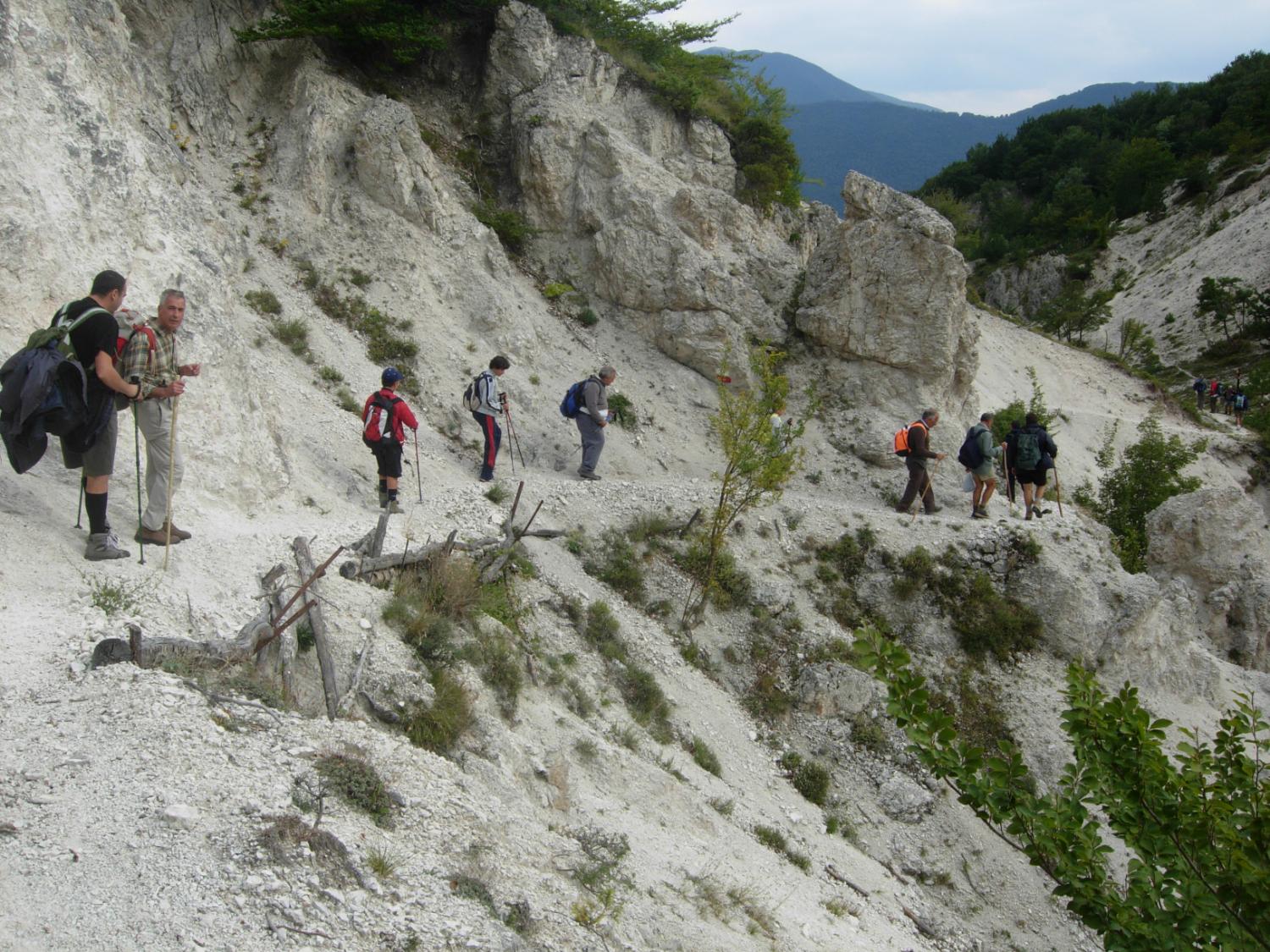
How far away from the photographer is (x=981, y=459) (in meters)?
15.4

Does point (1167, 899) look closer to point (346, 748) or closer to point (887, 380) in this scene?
point (346, 748)

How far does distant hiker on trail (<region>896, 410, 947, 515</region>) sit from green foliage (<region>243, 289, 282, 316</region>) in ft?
38.8

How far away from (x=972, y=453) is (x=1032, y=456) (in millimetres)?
1110

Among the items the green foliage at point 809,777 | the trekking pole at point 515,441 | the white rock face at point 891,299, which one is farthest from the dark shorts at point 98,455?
the white rock face at point 891,299

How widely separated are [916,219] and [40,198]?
16944 millimetres

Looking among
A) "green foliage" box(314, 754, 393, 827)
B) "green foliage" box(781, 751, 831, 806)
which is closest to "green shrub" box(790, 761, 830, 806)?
"green foliage" box(781, 751, 831, 806)

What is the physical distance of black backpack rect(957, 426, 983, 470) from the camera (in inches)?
606

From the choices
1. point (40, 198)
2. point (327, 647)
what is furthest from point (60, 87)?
point (327, 647)

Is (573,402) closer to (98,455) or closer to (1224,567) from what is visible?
(98,455)

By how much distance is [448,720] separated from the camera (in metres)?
7.10

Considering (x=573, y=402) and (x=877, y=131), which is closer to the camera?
(x=573, y=402)

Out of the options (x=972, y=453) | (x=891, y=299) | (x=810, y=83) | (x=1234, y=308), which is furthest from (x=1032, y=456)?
(x=810, y=83)

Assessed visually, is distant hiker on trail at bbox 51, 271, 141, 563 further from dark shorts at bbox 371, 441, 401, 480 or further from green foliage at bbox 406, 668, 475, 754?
dark shorts at bbox 371, 441, 401, 480

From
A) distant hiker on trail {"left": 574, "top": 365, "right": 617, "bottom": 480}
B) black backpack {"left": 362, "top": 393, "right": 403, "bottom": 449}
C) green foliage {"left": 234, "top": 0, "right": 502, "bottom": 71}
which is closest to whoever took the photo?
black backpack {"left": 362, "top": 393, "right": 403, "bottom": 449}
